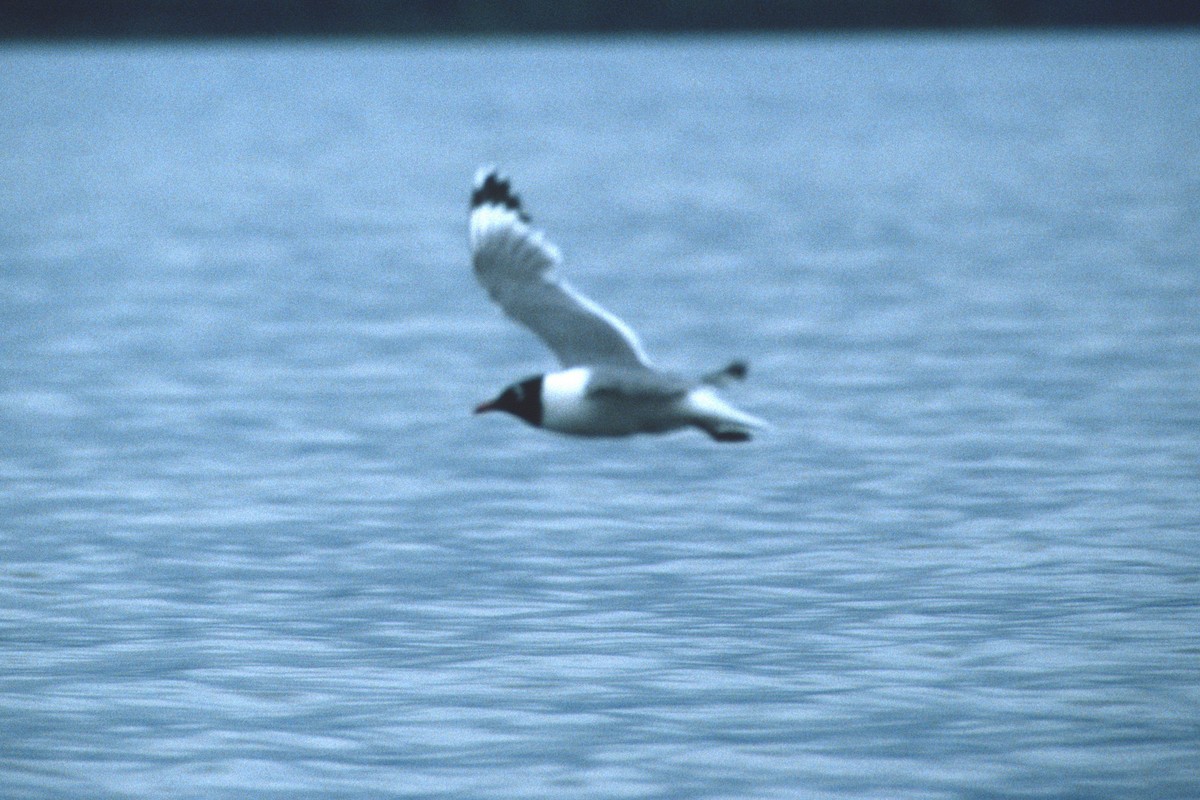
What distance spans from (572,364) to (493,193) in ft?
4.22

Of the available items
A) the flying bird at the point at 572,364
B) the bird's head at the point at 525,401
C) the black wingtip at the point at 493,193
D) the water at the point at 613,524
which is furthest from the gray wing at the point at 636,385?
the black wingtip at the point at 493,193

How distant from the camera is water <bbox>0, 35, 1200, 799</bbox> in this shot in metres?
10.0

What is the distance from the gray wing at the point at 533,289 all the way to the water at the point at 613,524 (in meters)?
1.11

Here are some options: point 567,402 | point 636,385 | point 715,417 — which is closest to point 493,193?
point 567,402

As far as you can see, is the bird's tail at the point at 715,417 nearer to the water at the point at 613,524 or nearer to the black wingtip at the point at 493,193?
the water at the point at 613,524

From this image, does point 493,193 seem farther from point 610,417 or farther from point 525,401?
point 610,417

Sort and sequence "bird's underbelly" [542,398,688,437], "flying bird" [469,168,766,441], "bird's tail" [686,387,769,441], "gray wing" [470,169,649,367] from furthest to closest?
"gray wing" [470,169,649,367] < "bird's underbelly" [542,398,688,437] < "flying bird" [469,168,766,441] < "bird's tail" [686,387,769,441]

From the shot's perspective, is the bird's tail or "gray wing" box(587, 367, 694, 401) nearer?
the bird's tail

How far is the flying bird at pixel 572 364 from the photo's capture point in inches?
467

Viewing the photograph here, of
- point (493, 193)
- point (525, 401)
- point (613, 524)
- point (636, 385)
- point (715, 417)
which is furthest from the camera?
point (613, 524)

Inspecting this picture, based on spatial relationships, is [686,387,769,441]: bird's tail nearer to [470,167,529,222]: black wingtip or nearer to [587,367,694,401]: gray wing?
[587,367,694,401]: gray wing

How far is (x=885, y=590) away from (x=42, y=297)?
54.6 ft

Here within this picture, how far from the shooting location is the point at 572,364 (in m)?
12.6

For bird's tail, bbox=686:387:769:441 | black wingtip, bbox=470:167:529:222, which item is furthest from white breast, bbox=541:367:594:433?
black wingtip, bbox=470:167:529:222
